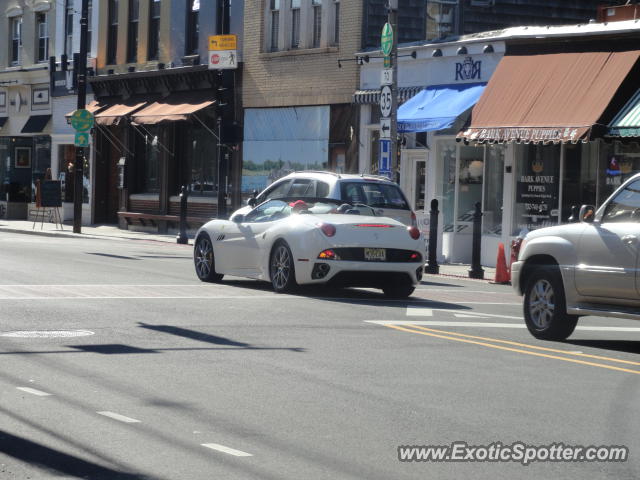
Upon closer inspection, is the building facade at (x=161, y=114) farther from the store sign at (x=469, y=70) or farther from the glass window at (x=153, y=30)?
the store sign at (x=469, y=70)

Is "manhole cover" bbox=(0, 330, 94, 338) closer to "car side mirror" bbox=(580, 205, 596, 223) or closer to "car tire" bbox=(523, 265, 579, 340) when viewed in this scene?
"car tire" bbox=(523, 265, 579, 340)

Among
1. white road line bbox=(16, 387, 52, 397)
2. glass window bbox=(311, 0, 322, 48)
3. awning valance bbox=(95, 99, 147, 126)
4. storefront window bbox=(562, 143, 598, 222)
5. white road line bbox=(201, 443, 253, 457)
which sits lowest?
white road line bbox=(201, 443, 253, 457)

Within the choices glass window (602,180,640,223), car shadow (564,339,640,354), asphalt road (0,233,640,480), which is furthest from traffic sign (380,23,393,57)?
glass window (602,180,640,223)

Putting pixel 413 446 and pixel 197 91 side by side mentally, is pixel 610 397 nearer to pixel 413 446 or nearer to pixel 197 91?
pixel 413 446

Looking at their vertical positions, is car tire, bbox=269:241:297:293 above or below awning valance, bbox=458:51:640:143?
below

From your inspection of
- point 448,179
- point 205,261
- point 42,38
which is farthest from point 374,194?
point 42,38

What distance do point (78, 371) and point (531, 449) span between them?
3878 millimetres

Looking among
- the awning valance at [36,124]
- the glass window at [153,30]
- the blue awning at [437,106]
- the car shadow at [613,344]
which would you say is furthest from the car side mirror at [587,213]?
the awning valance at [36,124]

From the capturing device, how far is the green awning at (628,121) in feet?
71.0

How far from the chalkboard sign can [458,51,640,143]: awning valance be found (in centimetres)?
1576

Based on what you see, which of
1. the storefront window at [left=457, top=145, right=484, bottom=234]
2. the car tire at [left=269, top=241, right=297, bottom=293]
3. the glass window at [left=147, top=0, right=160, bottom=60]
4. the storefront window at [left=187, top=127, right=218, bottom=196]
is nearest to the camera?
the car tire at [left=269, top=241, right=297, bottom=293]

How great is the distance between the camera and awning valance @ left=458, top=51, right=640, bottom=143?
22.5 metres

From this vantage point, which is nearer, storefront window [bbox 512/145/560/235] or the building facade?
storefront window [bbox 512/145/560/235]

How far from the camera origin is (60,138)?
42750 millimetres
